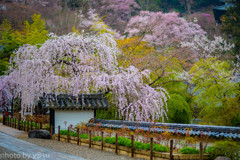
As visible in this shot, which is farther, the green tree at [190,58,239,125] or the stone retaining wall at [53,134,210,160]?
the green tree at [190,58,239,125]

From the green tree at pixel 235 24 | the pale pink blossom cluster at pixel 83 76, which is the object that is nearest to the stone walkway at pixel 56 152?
the pale pink blossom cluster at pixel 83 76

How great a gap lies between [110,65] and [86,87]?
201cm

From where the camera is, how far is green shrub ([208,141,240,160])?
8891mm

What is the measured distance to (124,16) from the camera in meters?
51.0

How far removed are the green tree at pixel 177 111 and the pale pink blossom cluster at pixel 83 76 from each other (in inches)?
44.3

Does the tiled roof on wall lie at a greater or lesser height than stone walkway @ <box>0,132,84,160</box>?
greater

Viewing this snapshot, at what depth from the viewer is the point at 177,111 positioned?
61.1 feet

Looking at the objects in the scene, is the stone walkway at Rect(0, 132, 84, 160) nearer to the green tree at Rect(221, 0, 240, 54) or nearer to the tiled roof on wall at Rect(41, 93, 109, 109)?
the tiled roof on wall at Rect(41, 93, 109, 109)

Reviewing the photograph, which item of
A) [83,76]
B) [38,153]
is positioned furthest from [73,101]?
[38,153]

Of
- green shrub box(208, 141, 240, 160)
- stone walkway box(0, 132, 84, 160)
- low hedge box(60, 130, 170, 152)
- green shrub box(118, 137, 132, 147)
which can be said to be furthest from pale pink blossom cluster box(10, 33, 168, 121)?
green shrub box(208, 141, 240, 160)

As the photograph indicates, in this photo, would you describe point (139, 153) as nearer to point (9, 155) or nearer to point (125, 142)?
point (125, 142)

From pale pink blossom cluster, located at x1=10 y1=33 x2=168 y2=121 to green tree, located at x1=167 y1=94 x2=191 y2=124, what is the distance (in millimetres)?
1125

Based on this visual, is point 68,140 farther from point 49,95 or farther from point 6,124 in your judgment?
point 6,124

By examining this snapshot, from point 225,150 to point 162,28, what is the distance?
28.3m
